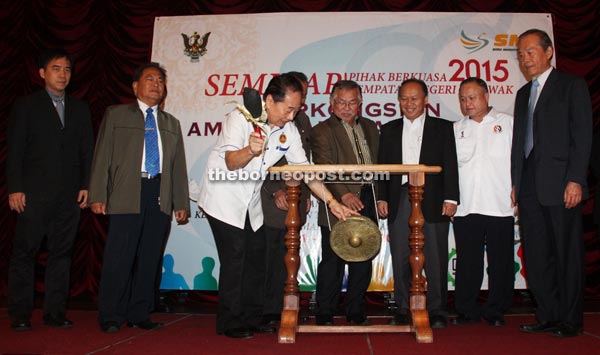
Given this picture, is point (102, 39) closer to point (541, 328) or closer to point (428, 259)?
point (428, 259)

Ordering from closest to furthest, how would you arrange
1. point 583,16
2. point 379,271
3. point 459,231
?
point 459,231 < point 379,271 < point 583,16

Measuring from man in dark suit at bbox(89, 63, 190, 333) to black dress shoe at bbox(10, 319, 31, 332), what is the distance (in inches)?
18.5

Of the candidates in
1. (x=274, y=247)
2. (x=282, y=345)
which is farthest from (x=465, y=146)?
(x=282, y=345)

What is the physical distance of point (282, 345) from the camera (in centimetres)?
290

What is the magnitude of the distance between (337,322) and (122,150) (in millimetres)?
1967

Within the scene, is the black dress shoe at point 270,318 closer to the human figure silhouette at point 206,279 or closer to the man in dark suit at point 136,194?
the man in dark suit at point 136,194

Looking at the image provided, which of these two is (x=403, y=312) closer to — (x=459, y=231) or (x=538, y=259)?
(x=459, y=231)

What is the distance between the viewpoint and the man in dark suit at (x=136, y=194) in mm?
3410

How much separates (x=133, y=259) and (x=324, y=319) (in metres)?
1.36

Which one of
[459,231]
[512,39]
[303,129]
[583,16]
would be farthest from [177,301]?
[583,16]

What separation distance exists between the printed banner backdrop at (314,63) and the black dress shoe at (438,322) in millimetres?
1230

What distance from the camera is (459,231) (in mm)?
3793

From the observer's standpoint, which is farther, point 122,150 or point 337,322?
point 337,322

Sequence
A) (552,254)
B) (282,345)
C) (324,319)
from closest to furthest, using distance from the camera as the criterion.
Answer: (282,345) < (552,254) < (324,319)
